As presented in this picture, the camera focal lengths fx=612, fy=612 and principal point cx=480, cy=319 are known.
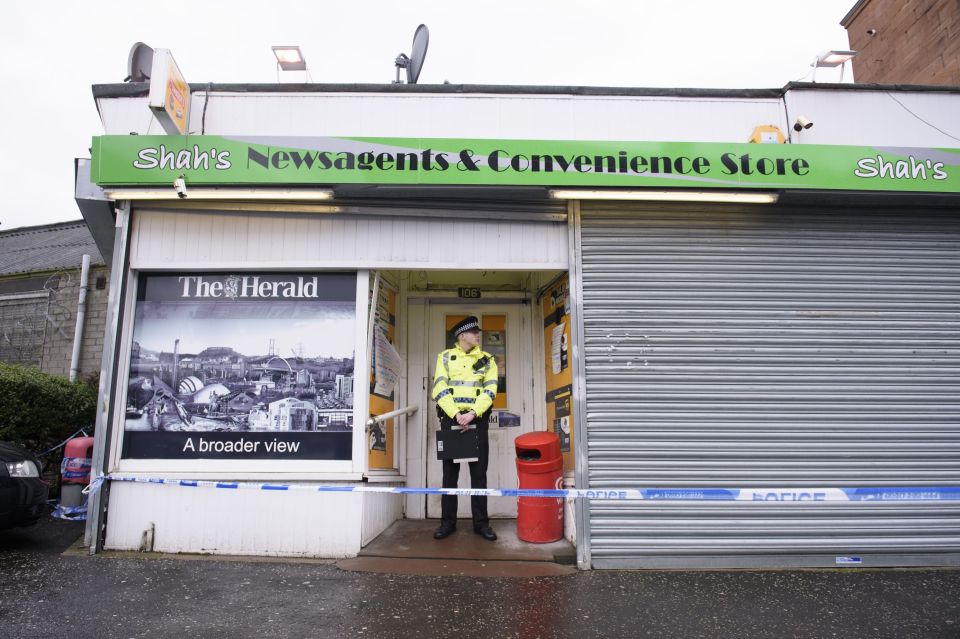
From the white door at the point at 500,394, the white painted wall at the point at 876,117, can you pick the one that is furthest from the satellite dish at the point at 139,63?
the white painted wall at the point at 876,117

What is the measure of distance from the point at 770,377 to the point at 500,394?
292 centimetres

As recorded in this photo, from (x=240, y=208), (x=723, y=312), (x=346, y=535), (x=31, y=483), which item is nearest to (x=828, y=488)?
(x=723, y=312)

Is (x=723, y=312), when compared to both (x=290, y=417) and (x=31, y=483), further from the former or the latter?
(x=31, y=483)

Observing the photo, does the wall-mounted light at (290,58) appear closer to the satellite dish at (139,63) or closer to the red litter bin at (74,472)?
the satellite dish at (139,63)

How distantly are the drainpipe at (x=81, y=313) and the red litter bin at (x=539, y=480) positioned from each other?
8.47 m

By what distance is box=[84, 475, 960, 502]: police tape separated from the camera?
4.99 meters

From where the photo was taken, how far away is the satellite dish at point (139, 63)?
20.5 ft

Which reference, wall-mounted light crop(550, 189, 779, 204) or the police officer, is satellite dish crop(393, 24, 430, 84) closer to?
wall-mounted light crop(550, 189, 779, 204)

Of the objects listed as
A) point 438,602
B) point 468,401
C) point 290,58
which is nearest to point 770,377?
point 468,401

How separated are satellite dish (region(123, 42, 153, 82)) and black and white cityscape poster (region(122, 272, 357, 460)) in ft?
7.08

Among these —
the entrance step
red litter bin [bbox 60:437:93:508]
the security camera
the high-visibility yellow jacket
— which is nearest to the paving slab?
the entrance step

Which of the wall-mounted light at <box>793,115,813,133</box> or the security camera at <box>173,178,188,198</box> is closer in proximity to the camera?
the security camera at <box>173,178,188,198</box>

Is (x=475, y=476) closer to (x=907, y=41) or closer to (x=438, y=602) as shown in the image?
(x=438, y=602)

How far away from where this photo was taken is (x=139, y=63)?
250 inches
